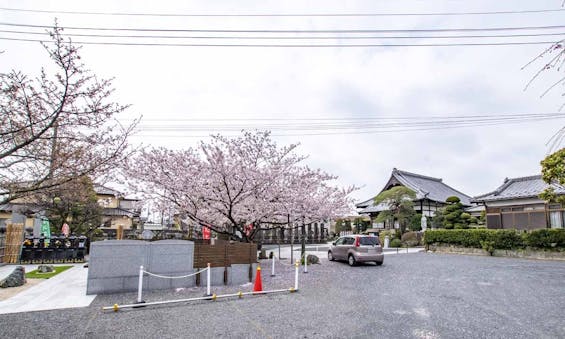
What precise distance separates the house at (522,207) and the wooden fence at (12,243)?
28.1m

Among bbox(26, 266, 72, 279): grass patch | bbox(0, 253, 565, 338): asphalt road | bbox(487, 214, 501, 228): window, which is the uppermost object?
bbox(487, 214, 501, 228): window

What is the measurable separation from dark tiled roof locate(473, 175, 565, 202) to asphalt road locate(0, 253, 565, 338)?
45.4ft

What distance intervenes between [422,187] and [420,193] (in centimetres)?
305

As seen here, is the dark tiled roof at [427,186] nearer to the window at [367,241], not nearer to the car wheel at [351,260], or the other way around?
the window at [367,241]

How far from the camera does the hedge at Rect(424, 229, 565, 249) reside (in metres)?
17.9

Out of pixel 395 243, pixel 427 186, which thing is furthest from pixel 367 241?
pixel 427 186

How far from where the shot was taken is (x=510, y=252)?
19766mm

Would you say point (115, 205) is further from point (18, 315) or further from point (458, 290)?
point (458, 290)

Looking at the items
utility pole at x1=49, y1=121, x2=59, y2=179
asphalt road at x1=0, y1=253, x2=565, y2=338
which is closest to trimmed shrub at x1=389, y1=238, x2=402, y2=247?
asphalt road at x1=0, y1=253, x2=565, y2=338

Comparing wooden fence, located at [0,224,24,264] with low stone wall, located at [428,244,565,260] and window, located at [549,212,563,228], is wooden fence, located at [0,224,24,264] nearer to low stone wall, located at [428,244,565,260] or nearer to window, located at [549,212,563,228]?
low stone wall, located at [428,244,565,260]

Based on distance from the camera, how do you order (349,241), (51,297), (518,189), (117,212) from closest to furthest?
(51,297)
(349,241)
(518,189)
(117,212)

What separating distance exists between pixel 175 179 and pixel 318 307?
9.09 meters

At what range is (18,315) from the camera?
22.7 ft

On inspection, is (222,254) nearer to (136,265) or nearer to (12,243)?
(136,265)
